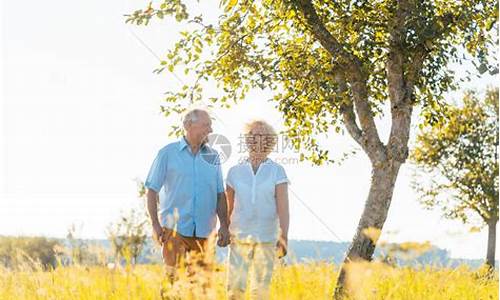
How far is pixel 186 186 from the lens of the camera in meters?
7.22

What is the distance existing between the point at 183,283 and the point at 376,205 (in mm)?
7448

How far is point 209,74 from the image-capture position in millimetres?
12648

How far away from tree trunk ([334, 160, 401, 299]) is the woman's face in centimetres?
461

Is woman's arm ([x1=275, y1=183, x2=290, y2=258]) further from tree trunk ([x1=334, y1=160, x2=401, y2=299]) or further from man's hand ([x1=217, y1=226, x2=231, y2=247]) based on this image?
tree trunk ([x1=334, y1=160, x2=401, y2=299])

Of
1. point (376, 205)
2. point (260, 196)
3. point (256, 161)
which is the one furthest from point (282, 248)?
point (376, 205)

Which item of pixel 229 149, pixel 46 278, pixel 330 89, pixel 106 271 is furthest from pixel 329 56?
pixel 106 271

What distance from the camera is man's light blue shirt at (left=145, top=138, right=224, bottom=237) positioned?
7.18 metres

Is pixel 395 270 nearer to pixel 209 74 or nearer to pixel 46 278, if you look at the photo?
pixel 46 278

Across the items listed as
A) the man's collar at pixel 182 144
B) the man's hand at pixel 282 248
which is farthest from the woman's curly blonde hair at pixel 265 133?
the man's hand at pixel 282 248

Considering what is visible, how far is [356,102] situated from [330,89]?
0.99m

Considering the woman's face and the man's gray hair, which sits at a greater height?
the man's gray hair

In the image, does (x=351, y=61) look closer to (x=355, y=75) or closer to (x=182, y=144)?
(x=355, y=75)

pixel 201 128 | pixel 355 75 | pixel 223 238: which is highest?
pixel 355 75

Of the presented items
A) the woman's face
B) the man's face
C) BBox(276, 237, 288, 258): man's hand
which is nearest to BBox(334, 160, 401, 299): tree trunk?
BBox(276, 237, 288, 258): man's hand
